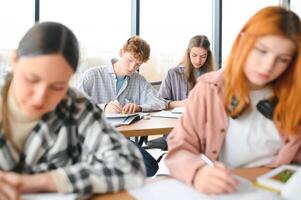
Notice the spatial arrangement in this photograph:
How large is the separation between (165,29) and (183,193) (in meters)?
4.29

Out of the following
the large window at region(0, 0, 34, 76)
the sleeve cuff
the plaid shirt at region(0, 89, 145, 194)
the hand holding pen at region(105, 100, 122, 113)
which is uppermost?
the large window at region(0, 0, 34, 76)

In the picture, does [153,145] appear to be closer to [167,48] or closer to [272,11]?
[272,11]

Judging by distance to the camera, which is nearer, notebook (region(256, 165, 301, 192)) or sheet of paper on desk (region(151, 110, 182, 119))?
notebook (region(256, 165, 301, 192))

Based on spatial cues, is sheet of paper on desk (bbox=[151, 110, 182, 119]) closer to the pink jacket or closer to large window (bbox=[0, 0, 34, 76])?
the pink jacket

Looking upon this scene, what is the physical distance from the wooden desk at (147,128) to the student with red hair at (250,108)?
0.80 metres

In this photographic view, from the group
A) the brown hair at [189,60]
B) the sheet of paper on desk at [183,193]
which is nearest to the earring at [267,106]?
the sheet of paper on desk at [183,193]

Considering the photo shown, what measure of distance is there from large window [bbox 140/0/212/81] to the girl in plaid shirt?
3829 mm

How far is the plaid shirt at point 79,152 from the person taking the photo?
915mm

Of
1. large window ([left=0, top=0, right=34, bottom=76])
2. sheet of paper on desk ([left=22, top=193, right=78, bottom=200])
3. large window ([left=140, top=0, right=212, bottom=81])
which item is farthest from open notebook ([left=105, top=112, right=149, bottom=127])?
large window ([left=140, top=0, right=212, bottom=81])

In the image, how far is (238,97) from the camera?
121 centimetres

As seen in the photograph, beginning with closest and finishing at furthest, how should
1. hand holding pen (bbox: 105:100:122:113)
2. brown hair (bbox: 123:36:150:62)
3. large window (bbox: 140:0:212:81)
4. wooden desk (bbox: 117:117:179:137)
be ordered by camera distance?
wooden desk (bbox: 117:117:179:137) < hand holding pen (bbox: 105:100:122:113) < brown hair (bbox: 123:36:150:62) < large window (bbox: 140:0:212:81)

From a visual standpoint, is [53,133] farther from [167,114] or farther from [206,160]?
[167,114]

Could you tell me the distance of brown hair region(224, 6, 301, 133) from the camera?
3.59 ft

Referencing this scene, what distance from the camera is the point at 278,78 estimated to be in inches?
49.2
